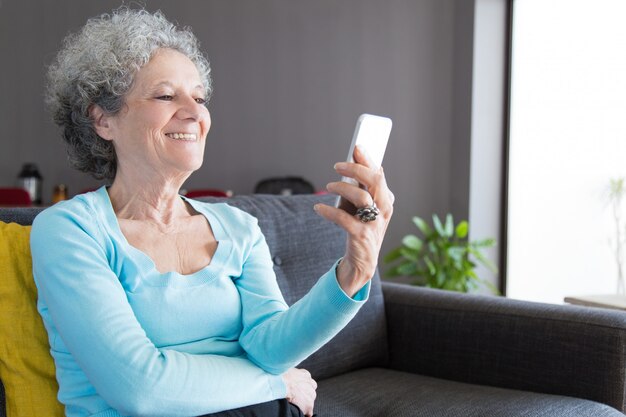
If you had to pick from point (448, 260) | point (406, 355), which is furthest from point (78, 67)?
point (448, 260)

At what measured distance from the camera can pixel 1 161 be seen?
5156 millimetres

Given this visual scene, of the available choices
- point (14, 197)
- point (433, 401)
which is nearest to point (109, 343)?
point (433, 401)

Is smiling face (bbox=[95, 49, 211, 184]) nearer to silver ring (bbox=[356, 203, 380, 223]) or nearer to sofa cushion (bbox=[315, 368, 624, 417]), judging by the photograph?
silver ring (bbox=[356, 203, 380, 223])

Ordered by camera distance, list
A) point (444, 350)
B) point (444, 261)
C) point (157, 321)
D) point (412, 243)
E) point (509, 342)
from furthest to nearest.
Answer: point (444, 261), point (412, 243), point (444, 350), point (509, 342), point (157, 321)

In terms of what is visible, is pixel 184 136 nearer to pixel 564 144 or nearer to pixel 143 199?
pixel 143 199

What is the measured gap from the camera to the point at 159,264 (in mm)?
1441

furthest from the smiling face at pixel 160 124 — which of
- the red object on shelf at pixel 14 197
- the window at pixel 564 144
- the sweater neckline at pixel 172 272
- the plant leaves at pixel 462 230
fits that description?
the window at pixel 564 144

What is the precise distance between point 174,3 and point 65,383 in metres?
4.51

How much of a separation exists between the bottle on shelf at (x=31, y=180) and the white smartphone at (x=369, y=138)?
166 inches

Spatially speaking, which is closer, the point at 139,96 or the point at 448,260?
the point at 139,96

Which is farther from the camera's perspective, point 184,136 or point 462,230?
point 462,230

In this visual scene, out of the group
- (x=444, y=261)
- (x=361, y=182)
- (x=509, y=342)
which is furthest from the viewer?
(x=444, y=261)

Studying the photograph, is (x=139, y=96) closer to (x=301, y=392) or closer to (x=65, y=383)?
(x=65, y=383)

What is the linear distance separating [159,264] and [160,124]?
10.7 inches
